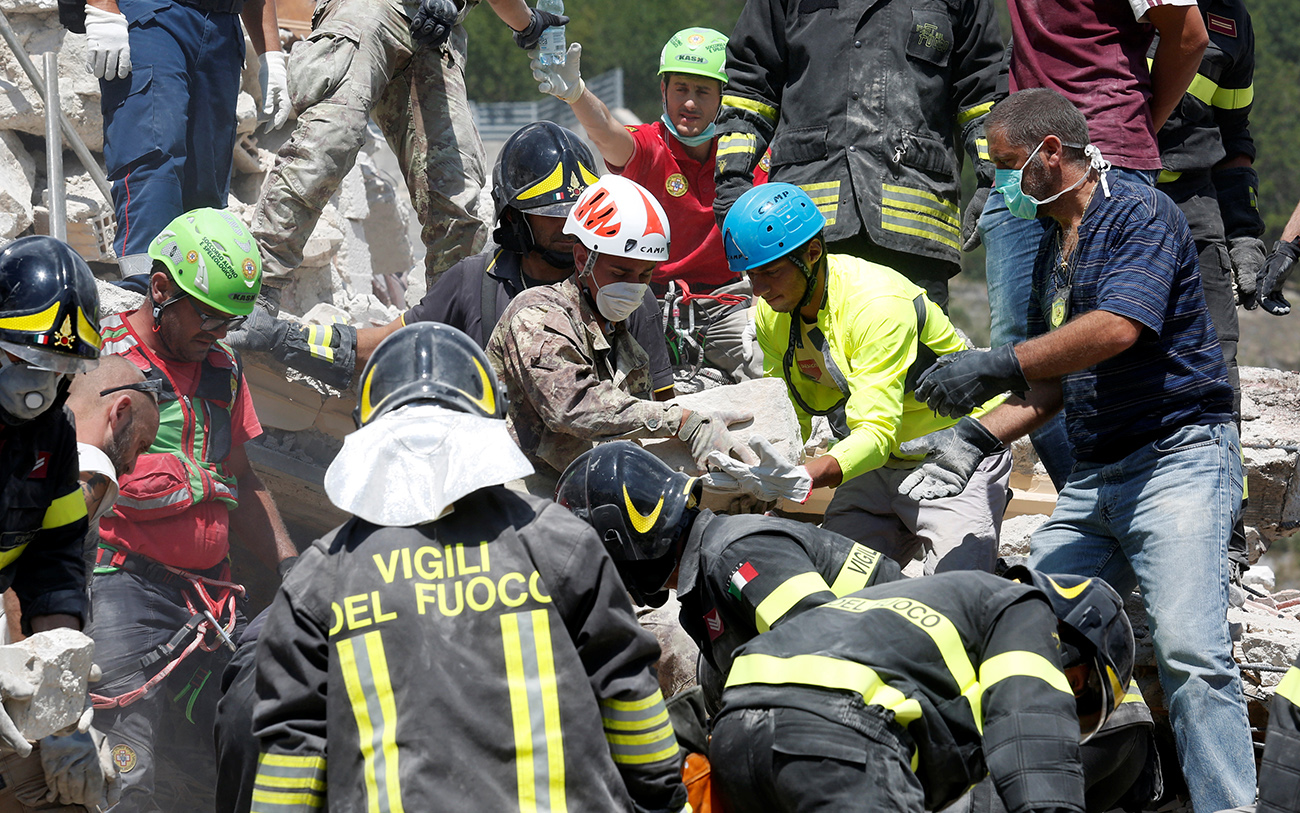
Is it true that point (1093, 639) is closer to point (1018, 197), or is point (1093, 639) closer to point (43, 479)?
point (1018, 197)

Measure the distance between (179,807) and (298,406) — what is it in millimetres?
1847

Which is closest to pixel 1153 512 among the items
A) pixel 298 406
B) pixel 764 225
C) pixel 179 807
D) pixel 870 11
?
pixel 764 225

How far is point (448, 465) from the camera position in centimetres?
240

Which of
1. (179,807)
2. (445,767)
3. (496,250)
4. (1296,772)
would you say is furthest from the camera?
(179,807)

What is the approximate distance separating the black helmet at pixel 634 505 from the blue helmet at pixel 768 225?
1.07 metres

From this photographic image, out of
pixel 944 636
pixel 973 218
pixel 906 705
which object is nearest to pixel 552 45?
pixel 973 218

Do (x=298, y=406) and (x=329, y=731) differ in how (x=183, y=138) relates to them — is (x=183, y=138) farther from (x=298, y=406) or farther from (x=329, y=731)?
(x=329, y=731)

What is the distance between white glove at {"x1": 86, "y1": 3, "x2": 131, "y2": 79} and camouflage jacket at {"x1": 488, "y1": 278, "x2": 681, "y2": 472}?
7.67 ft

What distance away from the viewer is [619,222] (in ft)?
14.1

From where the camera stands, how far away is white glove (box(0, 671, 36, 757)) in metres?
3.01

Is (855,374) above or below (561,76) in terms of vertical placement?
below

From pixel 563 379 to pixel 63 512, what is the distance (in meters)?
1.53

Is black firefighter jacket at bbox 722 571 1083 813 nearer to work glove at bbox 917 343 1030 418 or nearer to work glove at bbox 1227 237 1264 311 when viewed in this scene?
work glove at bbox 917 343 1030 418

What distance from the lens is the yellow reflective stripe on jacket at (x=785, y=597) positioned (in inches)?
115
